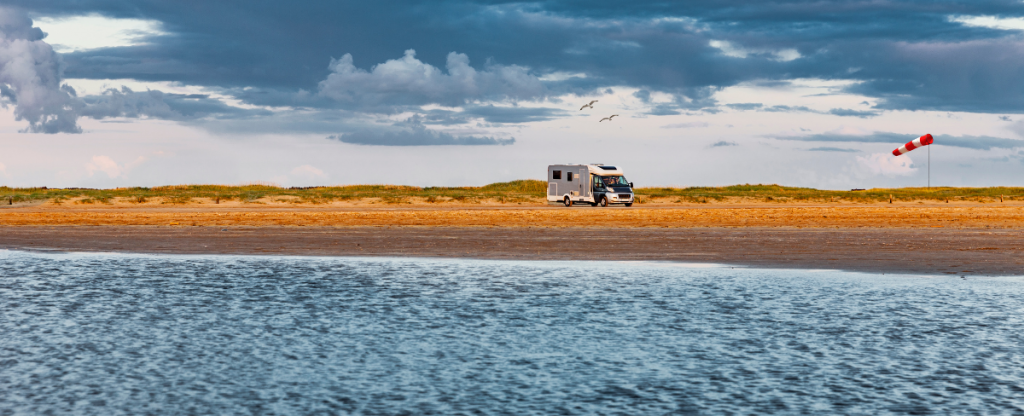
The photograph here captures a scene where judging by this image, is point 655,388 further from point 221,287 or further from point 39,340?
point 221,287

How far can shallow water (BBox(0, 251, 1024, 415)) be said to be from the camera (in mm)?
8766

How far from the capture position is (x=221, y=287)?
18.0m

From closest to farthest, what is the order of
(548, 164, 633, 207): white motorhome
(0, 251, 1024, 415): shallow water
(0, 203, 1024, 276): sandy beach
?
(0, 251, 1024, 415): shallow water
(0, 203, 1024, 276): sandy beach
(548, 164, 633, 207): white motorhome

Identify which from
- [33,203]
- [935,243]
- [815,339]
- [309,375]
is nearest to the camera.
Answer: [309,375]

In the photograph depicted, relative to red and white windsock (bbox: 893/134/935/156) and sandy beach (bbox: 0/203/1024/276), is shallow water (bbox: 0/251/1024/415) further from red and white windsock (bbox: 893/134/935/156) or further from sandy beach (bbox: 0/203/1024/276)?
red and white windsock (bbox: 893/134/935/156)

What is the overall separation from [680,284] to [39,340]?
11749 mm

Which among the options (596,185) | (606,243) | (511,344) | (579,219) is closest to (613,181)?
(596,185)

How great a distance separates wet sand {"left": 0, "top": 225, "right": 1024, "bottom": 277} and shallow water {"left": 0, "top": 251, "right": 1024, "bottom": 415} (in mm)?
4136

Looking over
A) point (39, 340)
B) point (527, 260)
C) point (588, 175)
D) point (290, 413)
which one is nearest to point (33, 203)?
point (588, 175)

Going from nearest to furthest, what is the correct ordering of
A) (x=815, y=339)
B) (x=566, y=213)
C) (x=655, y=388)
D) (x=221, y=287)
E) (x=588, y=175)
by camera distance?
(x=655, y=388) → (x=815, y=339) → (x=221, y=287) → (x=566, y=213) → (x=588, y=175)

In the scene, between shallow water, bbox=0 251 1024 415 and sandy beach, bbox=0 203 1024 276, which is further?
sandy beach, bbox=0 203 1024 276

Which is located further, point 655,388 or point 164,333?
point 164,333

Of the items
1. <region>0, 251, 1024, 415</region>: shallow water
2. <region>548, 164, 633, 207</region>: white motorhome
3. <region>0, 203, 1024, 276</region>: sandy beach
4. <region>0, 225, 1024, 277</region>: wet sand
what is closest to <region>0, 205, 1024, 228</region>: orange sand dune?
<region>0, 203, 1024, 276</region>: sandy beach

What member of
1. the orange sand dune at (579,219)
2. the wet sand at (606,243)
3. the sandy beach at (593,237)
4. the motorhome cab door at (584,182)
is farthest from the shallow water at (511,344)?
the motorhome cab door at (584,182)
